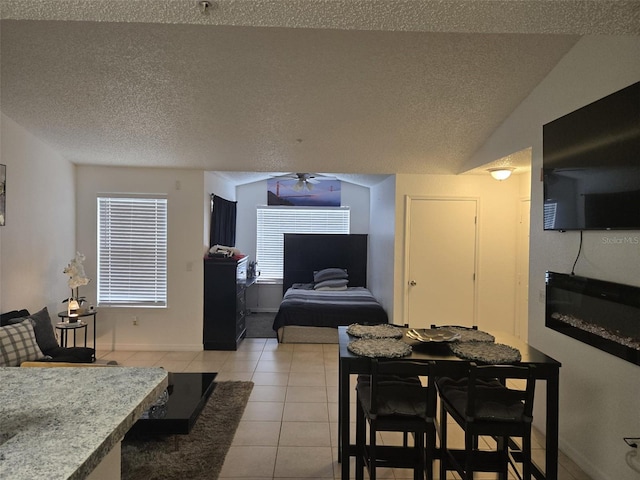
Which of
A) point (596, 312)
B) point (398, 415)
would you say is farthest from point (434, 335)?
point (596, 312)

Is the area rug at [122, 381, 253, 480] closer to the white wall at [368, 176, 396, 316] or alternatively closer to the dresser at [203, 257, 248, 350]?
the dresser at [203, 257, 248, 350]

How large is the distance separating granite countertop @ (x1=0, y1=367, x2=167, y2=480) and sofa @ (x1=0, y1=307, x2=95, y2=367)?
235cm

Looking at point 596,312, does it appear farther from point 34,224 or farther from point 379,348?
point 34,224

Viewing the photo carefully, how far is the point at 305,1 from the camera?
1456 millimetres

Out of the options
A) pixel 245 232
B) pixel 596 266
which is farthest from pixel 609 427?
pixel 245 232

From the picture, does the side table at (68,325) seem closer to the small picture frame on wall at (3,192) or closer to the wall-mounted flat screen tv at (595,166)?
the small picture frame on wall at (3,192)

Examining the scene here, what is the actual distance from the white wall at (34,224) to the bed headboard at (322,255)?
3.69 metres

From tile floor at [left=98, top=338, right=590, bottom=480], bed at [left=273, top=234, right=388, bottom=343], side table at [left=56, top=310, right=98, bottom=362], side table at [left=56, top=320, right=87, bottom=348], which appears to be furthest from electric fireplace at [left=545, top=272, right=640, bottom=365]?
side table at [left=56, top=320, right=87, bottom=348]

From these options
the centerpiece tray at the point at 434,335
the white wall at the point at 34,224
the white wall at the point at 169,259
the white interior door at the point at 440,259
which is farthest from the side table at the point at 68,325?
the white interior door at the point at 440,259

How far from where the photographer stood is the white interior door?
16.7 ft

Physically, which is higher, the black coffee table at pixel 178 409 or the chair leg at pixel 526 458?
the chair leg at pixel 526 458

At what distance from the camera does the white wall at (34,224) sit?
3719 millimetres

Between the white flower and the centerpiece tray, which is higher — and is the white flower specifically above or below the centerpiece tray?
above

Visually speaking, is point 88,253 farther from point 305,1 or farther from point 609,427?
point 609,427
